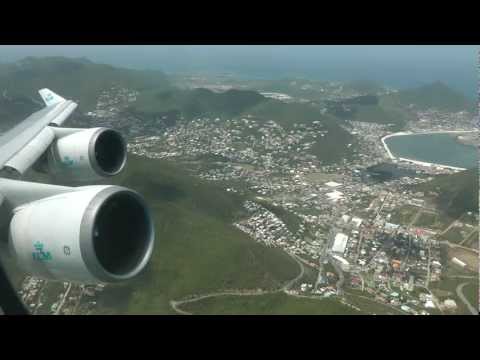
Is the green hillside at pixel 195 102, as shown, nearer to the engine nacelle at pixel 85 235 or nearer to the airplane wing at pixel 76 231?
the airplane wing at pixel 76 231

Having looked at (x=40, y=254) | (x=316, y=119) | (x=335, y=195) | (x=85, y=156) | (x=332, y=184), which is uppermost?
(x=40, y=254)

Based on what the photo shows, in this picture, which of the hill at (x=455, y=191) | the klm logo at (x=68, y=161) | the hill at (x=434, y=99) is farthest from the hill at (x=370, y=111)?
the klm logo at (x=68, y=161)

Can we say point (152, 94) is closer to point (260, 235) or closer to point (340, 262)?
point (260, 235)

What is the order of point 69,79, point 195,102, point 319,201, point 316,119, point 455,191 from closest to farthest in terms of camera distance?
point 455,191 < point 319,201 < point 316,119 < point 195,102 < point 69,79

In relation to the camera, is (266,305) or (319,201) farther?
(319,201)

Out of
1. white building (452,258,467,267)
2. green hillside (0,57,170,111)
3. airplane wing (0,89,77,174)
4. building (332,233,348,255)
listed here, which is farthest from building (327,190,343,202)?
green hillside (0,57,170,111)

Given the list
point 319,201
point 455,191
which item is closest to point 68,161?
point 319,201

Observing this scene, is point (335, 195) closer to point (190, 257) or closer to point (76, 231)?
point (190, 257)
